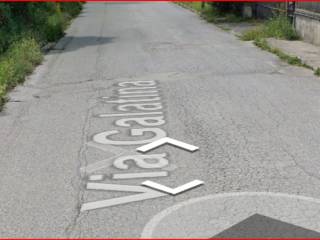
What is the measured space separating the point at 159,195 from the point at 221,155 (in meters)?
1.24

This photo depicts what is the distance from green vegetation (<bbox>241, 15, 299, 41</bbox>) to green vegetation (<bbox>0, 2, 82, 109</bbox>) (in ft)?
21.1

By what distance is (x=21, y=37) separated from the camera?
1391 cm

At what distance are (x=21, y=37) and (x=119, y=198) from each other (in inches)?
411

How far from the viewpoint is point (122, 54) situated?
536 inches

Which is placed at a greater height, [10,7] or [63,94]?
[10,7]

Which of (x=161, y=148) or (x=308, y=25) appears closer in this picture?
(x=161, y=148)

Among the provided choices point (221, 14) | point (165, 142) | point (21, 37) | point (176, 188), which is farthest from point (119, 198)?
point (221, 14)

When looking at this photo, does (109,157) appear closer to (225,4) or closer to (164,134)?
(164,134)

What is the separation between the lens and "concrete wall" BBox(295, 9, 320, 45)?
539 inches

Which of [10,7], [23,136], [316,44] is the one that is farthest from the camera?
[10,7]

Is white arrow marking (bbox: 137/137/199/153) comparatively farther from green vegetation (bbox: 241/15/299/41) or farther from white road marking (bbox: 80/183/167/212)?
green vegetation (bbox: 241/15/299/41)

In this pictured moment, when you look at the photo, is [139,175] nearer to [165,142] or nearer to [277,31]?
[165,142]

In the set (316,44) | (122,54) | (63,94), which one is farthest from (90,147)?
(316,44)

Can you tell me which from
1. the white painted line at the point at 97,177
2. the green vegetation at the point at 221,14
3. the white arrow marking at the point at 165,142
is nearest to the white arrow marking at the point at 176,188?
the white painted line at the point at 97,177
